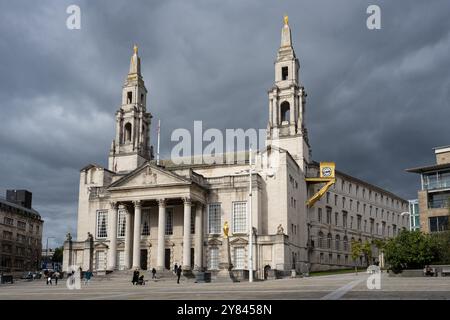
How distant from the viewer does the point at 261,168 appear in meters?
66.7

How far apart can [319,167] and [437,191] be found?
73.2ft

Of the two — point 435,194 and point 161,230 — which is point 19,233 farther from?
point 435,194

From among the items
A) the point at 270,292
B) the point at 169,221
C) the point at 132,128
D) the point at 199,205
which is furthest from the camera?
the point at 132,128

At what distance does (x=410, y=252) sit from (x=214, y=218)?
83.8ft

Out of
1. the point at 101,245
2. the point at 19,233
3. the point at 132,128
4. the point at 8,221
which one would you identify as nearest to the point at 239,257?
the point at 101,245

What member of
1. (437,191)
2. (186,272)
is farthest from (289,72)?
(186,272)

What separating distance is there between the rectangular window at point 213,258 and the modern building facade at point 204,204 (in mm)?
123

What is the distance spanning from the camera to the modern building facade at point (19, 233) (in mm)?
104375

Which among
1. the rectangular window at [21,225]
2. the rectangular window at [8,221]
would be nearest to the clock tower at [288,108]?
the rectangular window at [8,221]

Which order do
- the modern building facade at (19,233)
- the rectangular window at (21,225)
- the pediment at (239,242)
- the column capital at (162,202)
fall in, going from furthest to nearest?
the rectangular window at (21,225) < the modern building facade at (19,233) < the pediment at (239,242) < the column capital at (162,202)

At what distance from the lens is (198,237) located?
207ft

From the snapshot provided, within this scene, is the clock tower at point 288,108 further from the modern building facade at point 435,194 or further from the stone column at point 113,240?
the stone column at point 113,240

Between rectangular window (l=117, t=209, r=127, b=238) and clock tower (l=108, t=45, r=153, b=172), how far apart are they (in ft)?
37.3

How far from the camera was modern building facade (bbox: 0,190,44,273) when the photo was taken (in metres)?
104
